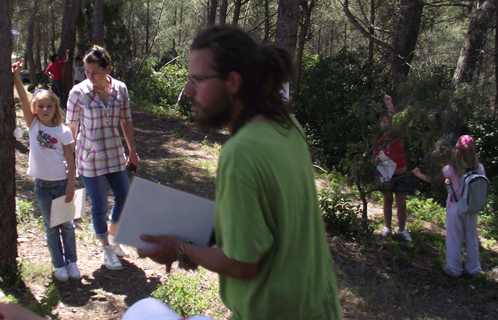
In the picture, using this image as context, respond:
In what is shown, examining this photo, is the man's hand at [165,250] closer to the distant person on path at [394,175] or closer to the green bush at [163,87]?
the distant person on path at [394,175]

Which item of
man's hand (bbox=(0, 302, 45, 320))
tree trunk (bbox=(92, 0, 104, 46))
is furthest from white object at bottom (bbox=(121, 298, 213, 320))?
tree trunk (bbox=(92, 0, 104, 46))

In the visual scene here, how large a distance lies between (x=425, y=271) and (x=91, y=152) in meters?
3.94

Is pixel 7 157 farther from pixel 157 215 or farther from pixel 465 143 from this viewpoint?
pixel 465 143

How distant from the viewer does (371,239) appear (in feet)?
18.1

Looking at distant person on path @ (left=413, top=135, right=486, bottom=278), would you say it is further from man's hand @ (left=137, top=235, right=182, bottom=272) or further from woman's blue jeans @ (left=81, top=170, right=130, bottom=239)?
man's hand @ (left=137, top=235, right=182, bottom=272)

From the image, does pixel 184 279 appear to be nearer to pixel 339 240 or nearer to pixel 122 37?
pixel 339 240

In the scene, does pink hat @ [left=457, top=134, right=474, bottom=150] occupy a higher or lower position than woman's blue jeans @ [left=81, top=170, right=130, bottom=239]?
higher

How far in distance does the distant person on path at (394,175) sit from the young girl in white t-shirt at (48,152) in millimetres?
3429

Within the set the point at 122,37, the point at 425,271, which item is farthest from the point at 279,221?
the point at 122,37

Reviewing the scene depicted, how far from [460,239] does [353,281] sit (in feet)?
4.44

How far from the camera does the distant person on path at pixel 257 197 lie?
3.95 feet

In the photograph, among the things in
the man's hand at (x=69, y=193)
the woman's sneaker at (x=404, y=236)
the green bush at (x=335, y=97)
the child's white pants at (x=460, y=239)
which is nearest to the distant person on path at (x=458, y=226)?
the child's white pants at (x=460, y=239)

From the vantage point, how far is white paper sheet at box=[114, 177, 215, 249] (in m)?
1.49

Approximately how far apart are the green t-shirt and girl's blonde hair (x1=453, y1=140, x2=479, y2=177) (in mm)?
3750
